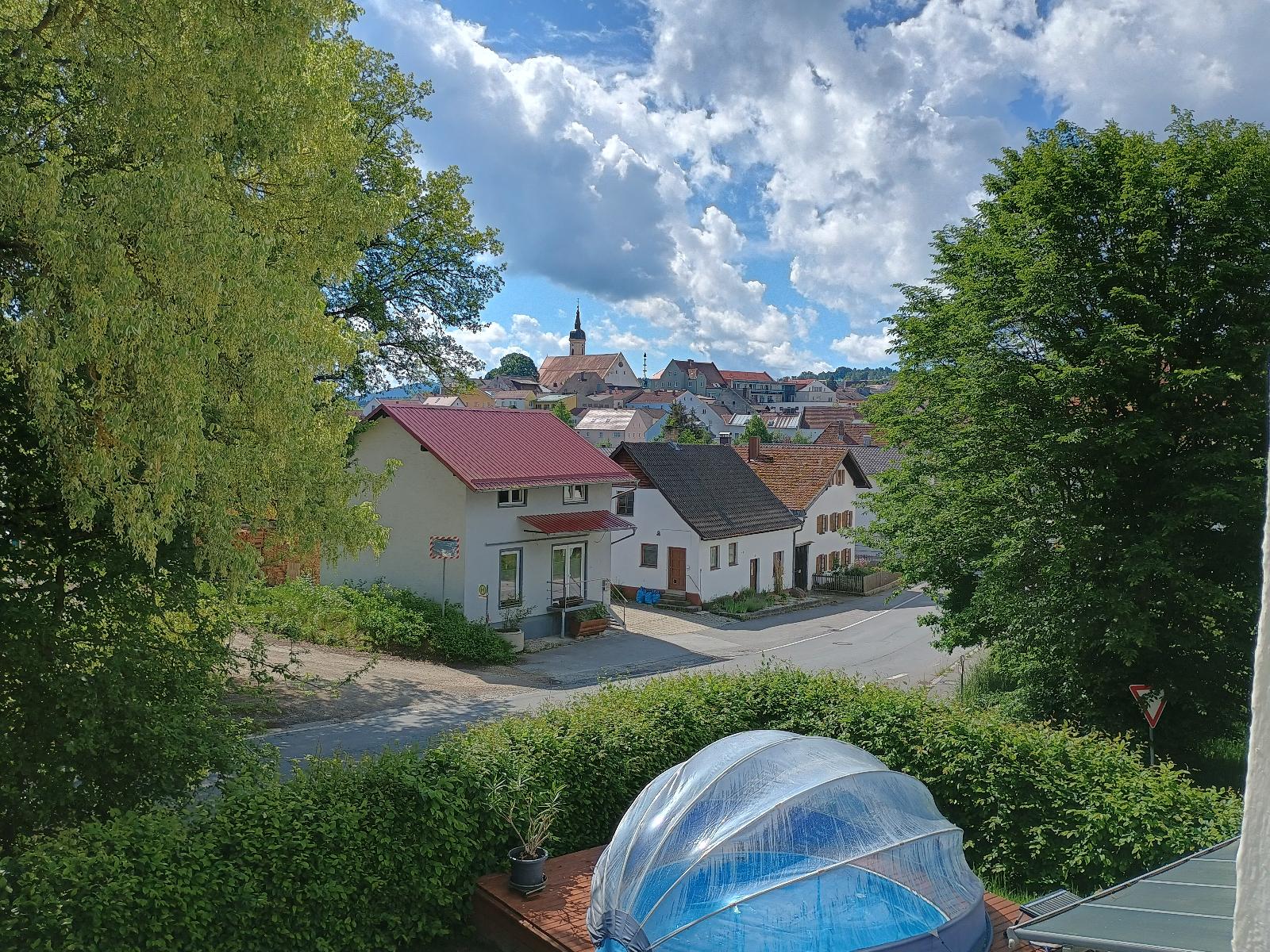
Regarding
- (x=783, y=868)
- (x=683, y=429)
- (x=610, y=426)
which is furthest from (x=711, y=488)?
(x=610, y=426)

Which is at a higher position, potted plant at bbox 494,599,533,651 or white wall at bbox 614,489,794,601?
white wall at bbox 614,489,794,601

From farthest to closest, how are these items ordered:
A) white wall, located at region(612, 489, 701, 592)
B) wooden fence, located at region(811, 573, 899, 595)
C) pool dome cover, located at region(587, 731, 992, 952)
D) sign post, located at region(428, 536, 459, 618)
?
1. wooden fence, located at region(811, 573, 899, 595)
2. white wall, located at region(612, 489, 701, 592)
3. sign post, located at region(428, 536, 459, 618)
4. pool dome cover, located at region(587, 731, 992, 952)

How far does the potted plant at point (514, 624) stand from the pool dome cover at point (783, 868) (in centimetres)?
1713

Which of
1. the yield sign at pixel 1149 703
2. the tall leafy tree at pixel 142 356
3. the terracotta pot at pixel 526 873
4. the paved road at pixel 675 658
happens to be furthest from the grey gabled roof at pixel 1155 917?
the paved road at pixel 675 658

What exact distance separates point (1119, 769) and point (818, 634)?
2187cm

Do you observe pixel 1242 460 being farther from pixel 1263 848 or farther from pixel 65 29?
pixel 65 29

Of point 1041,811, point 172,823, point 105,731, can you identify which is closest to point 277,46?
point 105,731

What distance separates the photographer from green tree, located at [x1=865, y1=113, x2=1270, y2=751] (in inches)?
618

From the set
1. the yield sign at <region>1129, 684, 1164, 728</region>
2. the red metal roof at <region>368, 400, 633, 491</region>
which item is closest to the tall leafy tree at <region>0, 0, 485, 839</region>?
the yield sign at <region>1129, 684, 1164, 728</region>

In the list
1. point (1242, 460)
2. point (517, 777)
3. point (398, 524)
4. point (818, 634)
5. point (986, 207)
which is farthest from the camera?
point (818, 634)

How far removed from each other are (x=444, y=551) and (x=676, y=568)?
43.6 feet

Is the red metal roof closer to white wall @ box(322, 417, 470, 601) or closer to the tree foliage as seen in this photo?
white wall @ box(322, 417, 470, 601)

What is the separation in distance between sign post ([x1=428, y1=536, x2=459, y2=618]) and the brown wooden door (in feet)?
40.2

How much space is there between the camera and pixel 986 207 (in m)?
19.9
